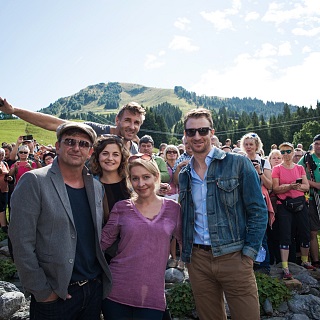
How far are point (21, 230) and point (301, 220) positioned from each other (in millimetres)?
5719

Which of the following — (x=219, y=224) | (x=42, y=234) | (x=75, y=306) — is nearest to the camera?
(x=42, y=234)

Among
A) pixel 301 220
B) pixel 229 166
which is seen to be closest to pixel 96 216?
pixel 229 166

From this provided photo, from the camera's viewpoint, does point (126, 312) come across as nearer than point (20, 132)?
Yes

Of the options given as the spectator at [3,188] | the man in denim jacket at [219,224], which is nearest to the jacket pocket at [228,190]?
the man in denim jacket at [219,224]

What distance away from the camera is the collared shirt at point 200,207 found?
321 cm

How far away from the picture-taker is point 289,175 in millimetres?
6516

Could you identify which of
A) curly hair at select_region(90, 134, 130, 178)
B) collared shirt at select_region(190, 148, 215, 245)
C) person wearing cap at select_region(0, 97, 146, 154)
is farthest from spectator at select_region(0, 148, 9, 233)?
collared shirt at select_region(190, 148, 215, 245)

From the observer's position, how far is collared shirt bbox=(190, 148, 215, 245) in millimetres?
3211

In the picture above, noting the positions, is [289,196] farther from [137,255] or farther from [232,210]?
[137,255]

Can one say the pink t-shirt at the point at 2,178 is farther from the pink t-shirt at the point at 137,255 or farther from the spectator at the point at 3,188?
the pink t-shirt at the point at 137,255

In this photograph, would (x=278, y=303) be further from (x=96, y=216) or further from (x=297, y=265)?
(x=96, y=216)

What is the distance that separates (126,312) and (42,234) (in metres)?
1.05

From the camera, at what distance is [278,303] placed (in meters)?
5.16

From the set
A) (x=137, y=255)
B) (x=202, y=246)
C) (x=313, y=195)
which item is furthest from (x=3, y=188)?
(x=313, y=195)
